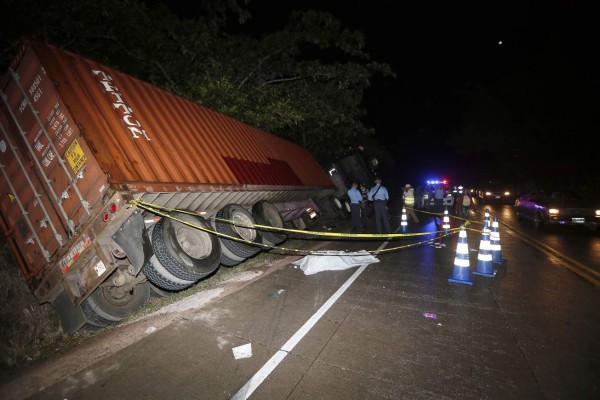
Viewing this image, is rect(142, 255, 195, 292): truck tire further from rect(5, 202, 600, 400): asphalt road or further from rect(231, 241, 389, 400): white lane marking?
rect(231, 241, 389, 400): white lane marking

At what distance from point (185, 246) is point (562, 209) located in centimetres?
1311

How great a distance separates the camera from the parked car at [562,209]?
35.9 ft

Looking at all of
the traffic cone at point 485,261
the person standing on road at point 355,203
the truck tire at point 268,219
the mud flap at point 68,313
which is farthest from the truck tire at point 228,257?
the person standing on road at point 355,203

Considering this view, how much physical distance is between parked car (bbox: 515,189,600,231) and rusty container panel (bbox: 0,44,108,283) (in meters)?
14.1

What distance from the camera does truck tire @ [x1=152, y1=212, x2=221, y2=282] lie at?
4.38 metres

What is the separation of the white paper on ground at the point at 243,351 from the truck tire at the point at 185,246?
1.49 meters

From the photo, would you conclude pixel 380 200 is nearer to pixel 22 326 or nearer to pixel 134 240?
pixel 134 240

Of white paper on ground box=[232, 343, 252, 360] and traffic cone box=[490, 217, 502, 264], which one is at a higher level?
traffic cone box=[490, 217, 502, 264]

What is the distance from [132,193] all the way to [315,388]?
10.8 ft

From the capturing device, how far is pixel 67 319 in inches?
162

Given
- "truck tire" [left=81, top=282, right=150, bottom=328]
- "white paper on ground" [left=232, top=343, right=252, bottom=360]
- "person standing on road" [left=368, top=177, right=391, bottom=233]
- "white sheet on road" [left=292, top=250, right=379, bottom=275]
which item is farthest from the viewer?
"person standing on road" [left=368, top=177, right=391, bottom=233]

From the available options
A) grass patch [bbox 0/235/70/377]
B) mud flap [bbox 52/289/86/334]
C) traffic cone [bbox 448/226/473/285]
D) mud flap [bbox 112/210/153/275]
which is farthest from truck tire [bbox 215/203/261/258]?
traffic cone [bbox 448/226/473/285]

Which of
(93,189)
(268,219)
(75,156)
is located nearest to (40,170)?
(75,156)

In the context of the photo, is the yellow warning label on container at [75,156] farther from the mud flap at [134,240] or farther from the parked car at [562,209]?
the parked car at [562,209]
